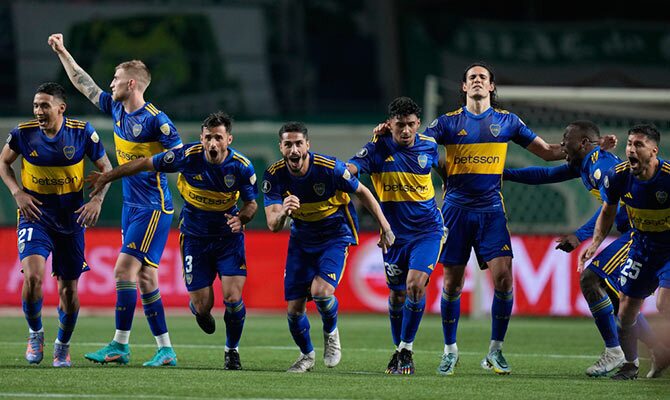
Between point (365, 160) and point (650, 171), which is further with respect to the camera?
point (365, 160)

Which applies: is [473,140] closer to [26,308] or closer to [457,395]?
[457,395]

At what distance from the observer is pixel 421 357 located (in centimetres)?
1099

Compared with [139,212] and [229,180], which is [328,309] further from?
[139,212]

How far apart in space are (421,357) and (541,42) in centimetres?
1435

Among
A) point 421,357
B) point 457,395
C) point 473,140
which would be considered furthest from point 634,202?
point 421,357

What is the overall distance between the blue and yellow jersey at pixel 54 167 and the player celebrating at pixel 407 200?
2165 millimetres

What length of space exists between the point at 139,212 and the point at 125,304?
746 mm

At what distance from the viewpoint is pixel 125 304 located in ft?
32.2

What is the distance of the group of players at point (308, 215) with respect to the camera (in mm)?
9383

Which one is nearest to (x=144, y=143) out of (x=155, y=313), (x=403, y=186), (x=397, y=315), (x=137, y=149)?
(x=137, y=149)

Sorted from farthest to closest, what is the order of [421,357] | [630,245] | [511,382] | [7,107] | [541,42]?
1. [541,42]
2. [7,107]
3. [421,357]
4. [630,245]
5. [511,382]

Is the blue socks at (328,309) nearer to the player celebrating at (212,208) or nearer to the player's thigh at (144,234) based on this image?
the player celebrating at (212,208)

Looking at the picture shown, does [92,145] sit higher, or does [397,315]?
[92,145]

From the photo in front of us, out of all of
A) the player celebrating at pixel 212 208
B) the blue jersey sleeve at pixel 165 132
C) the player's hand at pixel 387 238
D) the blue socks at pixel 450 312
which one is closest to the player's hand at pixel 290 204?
the player celebrating at pixel 212 208
